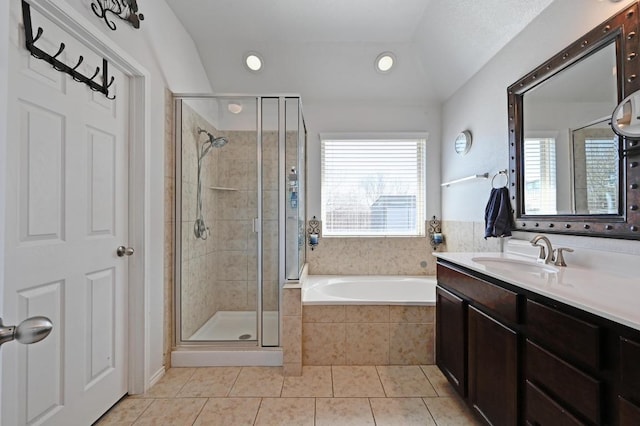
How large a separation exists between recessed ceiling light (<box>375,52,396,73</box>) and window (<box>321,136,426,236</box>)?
2.30 ft

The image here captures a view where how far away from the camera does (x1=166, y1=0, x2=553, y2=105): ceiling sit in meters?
2.24

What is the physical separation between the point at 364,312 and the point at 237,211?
4.22 feet

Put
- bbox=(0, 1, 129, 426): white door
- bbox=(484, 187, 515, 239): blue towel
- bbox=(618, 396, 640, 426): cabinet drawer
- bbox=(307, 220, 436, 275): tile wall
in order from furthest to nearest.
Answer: bbox=(307, 220, 436, 275): tile wall < bbox=(484, 187, 515, 239): blue towel < bbox=(0, 1, 129, 426): white door < bbox=(618, 396, 640, 426): cabinet drawer

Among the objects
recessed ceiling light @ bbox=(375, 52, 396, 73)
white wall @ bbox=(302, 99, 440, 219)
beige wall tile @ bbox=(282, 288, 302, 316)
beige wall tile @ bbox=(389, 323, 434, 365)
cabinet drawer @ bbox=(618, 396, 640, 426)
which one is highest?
recessed ceiling light @ bbox=(375, 52, 396, 73)

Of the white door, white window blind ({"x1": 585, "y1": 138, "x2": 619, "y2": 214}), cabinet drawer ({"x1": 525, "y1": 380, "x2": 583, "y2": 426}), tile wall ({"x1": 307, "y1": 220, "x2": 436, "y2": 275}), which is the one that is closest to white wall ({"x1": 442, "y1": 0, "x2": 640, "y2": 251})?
white window blind ({"x1": 585, "y1": 138, "x2": 619, "y2": 214})

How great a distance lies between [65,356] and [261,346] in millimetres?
1215

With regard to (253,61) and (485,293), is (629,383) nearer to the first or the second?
(485,293)

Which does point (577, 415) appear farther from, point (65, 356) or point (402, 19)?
point (402, 19)

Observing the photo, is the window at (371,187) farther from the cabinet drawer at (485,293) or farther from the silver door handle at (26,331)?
the silver door handle at (26,331)

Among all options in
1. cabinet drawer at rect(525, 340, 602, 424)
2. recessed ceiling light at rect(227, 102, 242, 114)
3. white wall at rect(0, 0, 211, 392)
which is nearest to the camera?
cabinet drawer at rect(525, 340, 602, 424)

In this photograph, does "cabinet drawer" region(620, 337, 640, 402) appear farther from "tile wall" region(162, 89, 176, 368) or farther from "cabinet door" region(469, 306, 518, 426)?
"tile wall" region(162, 89, 176, 368)

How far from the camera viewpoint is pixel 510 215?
205cm

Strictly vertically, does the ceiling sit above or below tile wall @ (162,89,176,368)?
above

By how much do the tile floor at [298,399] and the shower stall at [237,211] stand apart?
304 mm
